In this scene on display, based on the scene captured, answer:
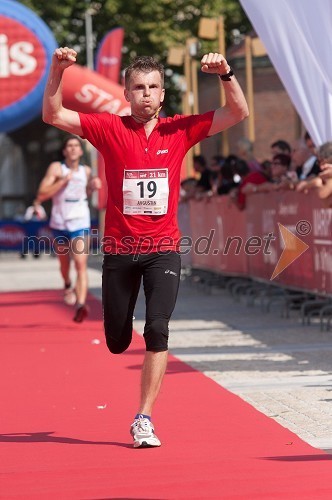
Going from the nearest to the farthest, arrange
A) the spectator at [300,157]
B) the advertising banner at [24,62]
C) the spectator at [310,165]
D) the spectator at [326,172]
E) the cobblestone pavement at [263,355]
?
the cobblestone pavement at [263,355] → the spectator at [326,172] → the spectator at [310,165] → the spectator at [300,157] → the advertising banner at [24,62]

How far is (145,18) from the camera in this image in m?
49.0

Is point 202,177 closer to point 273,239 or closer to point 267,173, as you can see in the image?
point 267,173

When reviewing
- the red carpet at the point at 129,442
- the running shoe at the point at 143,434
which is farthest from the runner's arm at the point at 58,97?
the red carpet at the point at 129,442

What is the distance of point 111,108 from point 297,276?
572 centimetres

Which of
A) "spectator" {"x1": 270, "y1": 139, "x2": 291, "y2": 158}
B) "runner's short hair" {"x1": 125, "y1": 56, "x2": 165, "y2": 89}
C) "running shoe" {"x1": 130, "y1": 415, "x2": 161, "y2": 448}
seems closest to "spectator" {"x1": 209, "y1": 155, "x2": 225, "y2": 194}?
"spectator" {"x1": 270, "y1": 139, "x2": 291, "y2": 158}

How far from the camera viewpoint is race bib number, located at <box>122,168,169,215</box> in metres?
7.41

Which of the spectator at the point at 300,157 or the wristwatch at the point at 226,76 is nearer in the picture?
the wristwatch at the point at 226,76

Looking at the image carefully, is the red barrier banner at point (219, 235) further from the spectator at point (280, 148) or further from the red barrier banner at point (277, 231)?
the spectator at point (280, 148)

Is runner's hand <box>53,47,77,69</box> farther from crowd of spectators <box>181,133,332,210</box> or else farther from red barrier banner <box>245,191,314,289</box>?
red barrier banner <box>245,191,314,289</box>

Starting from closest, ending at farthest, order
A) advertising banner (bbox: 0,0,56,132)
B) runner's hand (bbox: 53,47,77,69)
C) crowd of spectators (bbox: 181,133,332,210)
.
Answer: runner's hand (bbox: 53,47,77,69) < crowd of spectators (bbox: 181,133,332,210) < advertising banner (bbox: 0,0,56,132)

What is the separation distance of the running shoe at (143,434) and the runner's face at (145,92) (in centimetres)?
164

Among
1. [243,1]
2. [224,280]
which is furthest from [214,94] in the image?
[243,1]

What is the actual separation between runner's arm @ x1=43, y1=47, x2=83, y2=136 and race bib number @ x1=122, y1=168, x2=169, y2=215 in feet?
1.34

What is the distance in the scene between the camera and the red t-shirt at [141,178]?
7441mm
